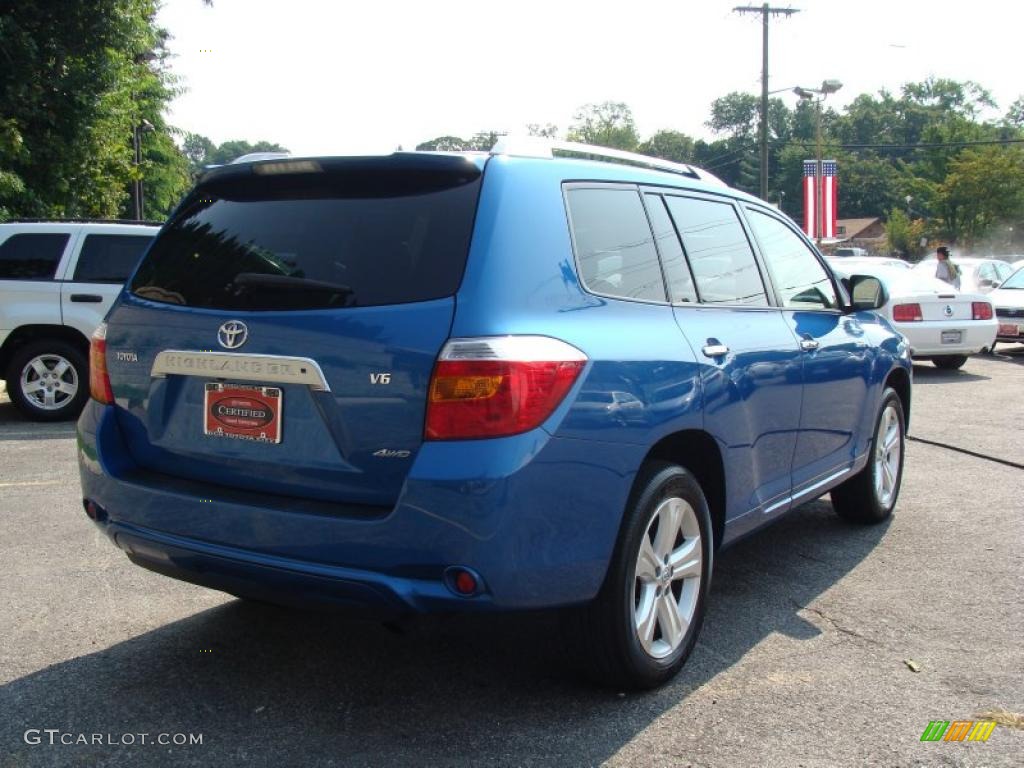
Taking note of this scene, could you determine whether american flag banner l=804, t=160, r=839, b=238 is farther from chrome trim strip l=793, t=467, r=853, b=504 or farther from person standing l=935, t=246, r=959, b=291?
chrome trim strip l=793, t=467, r=853, b=504

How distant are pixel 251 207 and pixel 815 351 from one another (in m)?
2.64

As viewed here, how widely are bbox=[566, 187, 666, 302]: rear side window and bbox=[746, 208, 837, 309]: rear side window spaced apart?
1.14 meters

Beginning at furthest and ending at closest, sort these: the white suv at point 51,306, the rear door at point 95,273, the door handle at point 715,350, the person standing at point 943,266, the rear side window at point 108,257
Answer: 1. the person standing at point 943,266
2. the rear side window at point 108,257
3. the rear door at point 95,273
4. the white suv at point 51,306
5. the door handle at point 715,350

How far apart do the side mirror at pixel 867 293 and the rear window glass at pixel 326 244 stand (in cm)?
302

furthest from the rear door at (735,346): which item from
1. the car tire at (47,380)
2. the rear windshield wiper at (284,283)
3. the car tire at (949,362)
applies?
the car tire at (949,362)

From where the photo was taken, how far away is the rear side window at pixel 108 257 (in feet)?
32.2

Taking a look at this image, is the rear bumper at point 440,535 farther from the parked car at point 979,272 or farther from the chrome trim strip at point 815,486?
the parked car at point 979,272

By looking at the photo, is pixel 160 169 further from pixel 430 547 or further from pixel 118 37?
pixel 430 547

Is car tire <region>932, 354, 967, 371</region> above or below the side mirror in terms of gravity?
below

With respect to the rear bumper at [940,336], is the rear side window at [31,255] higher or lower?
higher

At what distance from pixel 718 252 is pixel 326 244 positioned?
181 cm

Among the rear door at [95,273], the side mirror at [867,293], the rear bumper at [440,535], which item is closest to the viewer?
the rear bumper at [440,535]

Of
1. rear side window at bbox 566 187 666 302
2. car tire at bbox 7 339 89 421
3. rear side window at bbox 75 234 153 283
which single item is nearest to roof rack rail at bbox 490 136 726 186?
rear side window at bbox 566 187 666 302

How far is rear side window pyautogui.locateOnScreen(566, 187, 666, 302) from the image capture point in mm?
3385
